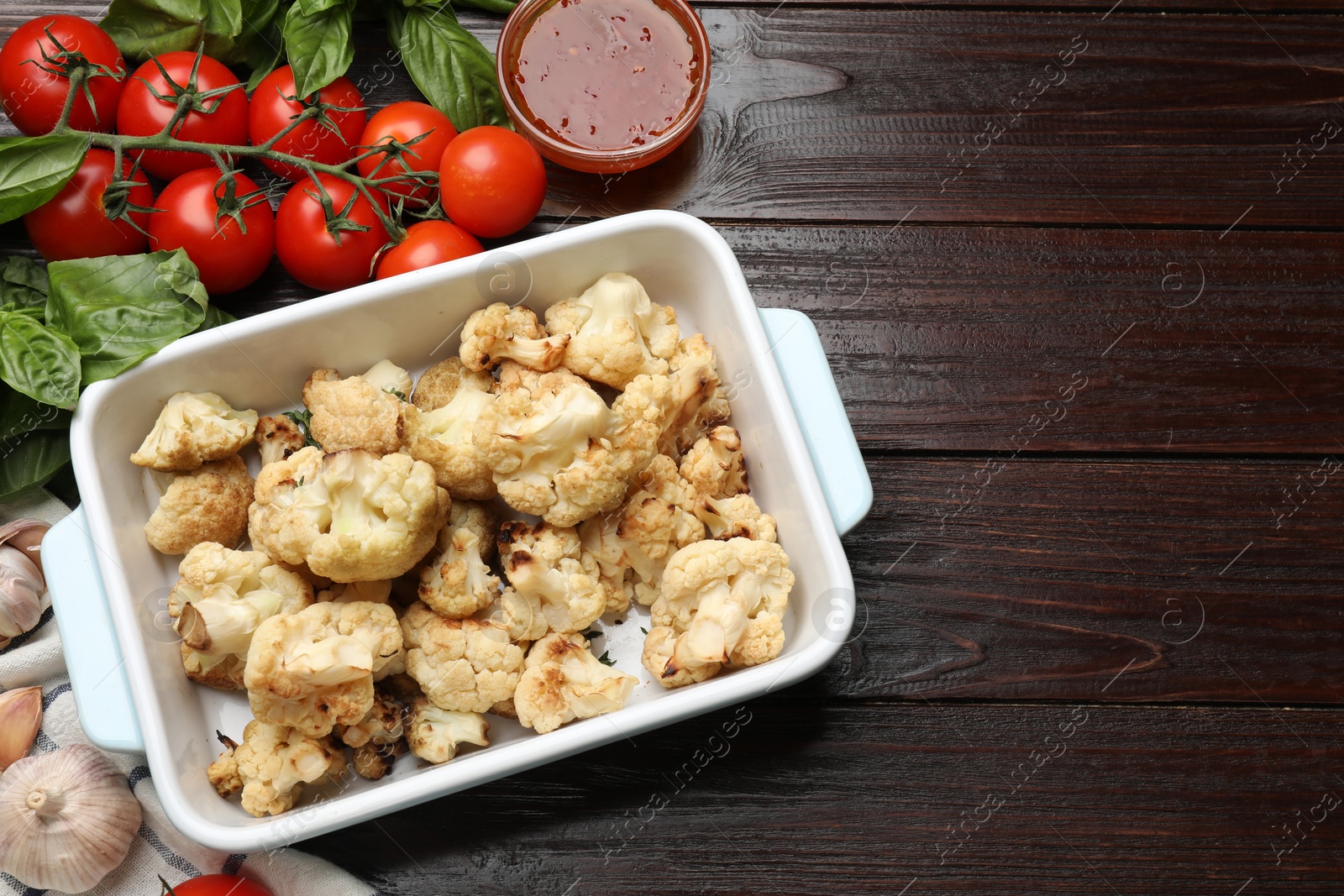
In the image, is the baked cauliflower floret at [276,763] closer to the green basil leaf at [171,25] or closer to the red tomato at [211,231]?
the red tomato at [211,231]

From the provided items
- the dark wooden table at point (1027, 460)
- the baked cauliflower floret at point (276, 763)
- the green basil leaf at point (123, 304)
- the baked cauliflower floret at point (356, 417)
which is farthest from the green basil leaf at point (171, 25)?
the baked cauliflower floret at point (276, 763)

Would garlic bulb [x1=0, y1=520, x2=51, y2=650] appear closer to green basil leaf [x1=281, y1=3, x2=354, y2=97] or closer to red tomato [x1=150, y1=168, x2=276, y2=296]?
red tomato [x1=150, y1=168, x2=276, y2=296]

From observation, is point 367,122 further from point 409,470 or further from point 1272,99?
point 1272,99

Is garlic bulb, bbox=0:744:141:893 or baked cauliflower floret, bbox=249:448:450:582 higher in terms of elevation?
baked cauliflower floret, bbox=249:448:450:582

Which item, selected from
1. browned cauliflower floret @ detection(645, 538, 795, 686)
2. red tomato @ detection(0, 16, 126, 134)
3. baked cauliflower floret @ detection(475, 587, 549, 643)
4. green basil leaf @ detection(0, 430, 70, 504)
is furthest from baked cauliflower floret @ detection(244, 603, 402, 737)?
red tomato @ detection(0, 16, 126, 134)

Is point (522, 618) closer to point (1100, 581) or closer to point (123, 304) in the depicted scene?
point (123, 304)

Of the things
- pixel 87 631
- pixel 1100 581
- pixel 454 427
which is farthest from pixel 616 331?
pixel 1100 581
